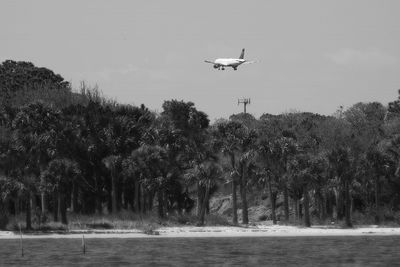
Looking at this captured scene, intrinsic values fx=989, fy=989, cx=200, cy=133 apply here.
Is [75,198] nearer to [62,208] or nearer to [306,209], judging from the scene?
[62,208]

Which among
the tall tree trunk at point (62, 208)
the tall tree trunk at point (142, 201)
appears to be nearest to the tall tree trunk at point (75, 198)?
the tall tree trunk at point (62, 208)

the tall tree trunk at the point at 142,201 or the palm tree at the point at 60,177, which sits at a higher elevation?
the palm tree at the point at 60,177

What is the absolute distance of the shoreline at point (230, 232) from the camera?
3002 inches

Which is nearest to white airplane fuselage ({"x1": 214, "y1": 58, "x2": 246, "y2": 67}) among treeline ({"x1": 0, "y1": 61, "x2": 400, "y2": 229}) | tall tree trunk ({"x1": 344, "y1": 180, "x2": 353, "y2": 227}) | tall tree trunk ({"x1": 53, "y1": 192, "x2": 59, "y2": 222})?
treeline ({"x1": 0, "y1": 61, "x2": 400, "y2": 229})

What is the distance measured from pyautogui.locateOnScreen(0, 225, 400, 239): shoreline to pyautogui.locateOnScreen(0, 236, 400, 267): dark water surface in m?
2.32

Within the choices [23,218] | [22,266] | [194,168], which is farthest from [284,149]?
[22,266]

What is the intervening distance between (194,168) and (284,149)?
829 cm

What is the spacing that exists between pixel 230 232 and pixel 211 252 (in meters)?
18.0

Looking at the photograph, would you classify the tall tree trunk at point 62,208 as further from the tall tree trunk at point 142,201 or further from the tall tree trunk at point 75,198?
the tall tree trunk at point 142,201

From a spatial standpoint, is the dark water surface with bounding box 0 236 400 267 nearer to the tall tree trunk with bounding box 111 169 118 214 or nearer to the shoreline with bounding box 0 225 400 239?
the shoreline with bounding box 0 225 400 239

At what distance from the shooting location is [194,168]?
8281 cm

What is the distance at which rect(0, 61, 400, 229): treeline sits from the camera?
79250 millimetres

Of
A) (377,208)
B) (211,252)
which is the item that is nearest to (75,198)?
(211,252)

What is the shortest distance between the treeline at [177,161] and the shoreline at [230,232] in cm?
182
